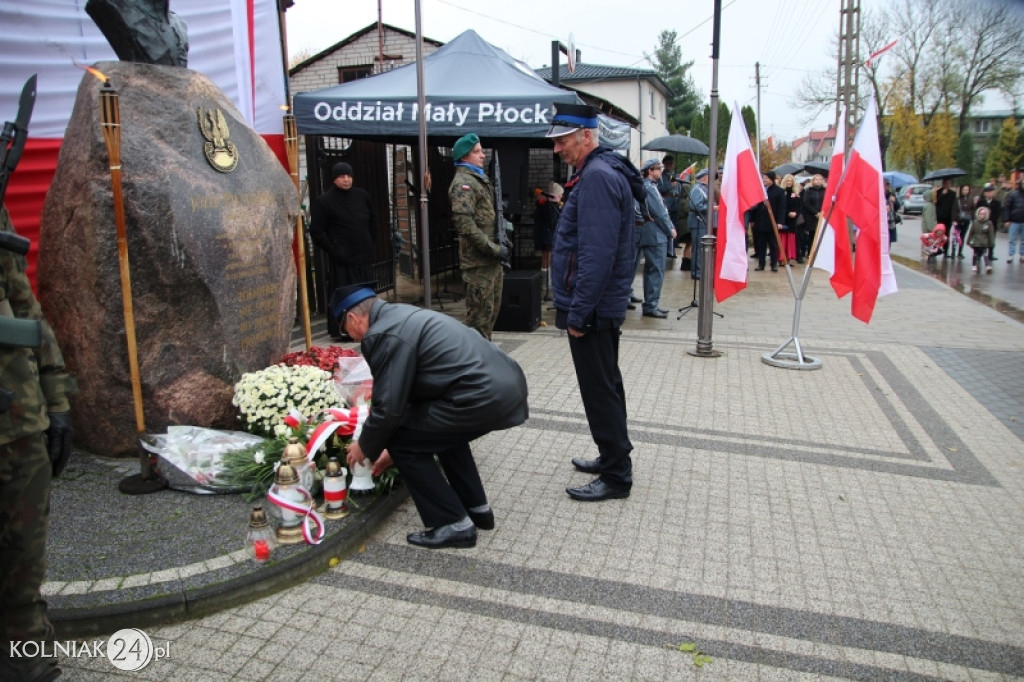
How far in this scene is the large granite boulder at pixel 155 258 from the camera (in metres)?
4.27

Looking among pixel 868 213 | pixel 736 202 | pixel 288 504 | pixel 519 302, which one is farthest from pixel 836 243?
pixel 288 504

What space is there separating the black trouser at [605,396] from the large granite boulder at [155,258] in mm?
2195

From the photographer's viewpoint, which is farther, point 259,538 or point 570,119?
point 570,119

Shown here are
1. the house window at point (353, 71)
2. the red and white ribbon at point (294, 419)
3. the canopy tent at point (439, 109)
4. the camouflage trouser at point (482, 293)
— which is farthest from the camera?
the house window at point (353, 71)

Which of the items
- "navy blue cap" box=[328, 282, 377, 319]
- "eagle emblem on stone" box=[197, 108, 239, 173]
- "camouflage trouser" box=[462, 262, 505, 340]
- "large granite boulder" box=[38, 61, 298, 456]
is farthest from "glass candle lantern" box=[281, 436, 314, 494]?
"camouflage trouser" box=[462, 262, 505, 340]

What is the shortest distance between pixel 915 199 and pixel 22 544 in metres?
44.0

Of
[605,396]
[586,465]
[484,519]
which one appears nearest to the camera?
[484,519]

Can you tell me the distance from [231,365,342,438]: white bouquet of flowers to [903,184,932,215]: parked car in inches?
1627

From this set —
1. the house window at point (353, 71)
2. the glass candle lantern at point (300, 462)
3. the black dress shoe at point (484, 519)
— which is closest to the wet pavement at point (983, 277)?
the black dress shoe at point (484, 519)

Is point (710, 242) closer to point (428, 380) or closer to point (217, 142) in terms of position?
point (217, 142)

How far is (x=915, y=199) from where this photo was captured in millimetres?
39406

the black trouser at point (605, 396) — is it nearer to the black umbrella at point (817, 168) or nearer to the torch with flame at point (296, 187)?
the torch with flame at point (296, 187)

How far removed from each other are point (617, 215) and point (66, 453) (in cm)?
271

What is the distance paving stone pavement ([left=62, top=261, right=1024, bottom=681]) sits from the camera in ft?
9.55
